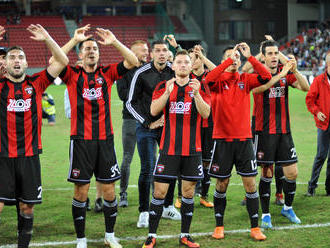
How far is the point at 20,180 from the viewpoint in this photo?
227 inches

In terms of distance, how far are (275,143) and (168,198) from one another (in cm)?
173

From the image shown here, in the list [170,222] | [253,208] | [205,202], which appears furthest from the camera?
[205,202]

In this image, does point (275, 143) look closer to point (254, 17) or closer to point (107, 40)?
point (107, 40)

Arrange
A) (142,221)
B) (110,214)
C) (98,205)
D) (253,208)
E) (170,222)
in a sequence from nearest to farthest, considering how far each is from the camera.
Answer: (110,214), (253,208), (142,221), (170,222), (98,205)

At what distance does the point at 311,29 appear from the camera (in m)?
49.9

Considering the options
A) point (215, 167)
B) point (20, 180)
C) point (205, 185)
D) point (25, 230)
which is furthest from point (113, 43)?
point (205, 185)

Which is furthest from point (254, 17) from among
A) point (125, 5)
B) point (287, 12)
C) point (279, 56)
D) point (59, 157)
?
point (279, 56)

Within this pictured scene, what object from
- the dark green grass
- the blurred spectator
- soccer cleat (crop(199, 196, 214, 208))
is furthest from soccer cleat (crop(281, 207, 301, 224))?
the blurred spectator

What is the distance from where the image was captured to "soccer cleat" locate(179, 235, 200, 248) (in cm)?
616

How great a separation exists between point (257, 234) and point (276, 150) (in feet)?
4.55

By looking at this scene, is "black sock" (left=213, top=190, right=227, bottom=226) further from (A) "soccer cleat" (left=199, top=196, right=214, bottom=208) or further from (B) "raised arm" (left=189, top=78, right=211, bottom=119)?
(A) "soccer cleat" (left=199, top=196, right=214, bottom=208)

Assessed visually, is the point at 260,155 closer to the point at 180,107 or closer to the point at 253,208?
the point at 253,208

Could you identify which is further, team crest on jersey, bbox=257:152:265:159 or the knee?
team crest on jersey, bbox=257:152:265:159

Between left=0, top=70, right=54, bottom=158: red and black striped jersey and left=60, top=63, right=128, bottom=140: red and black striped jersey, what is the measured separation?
0.52 m
